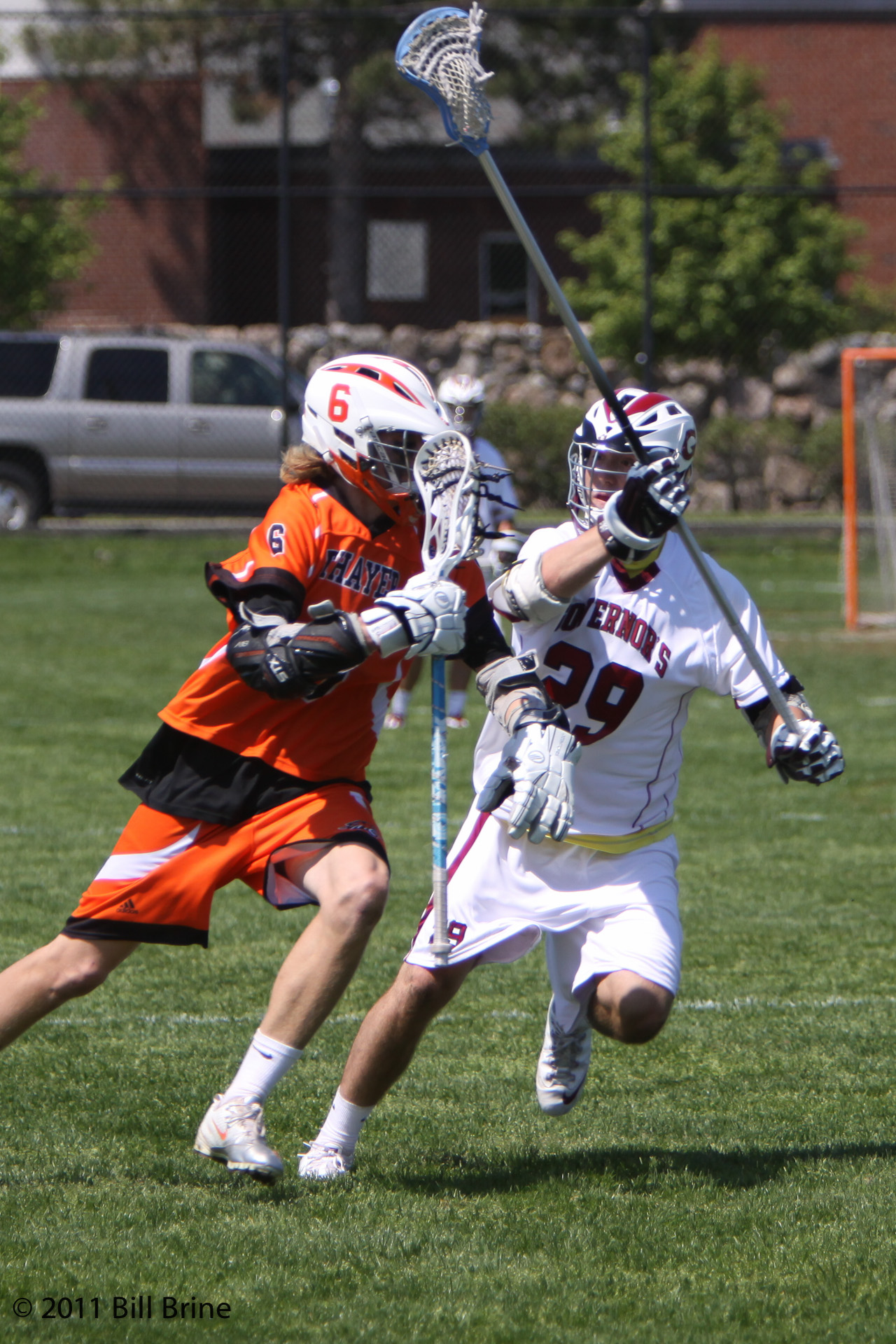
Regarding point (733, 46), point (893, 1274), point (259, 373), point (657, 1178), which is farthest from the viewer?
point (733, 46)

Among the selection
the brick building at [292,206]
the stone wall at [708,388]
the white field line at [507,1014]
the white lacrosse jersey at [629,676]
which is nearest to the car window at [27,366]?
the stone wall at [708,388]

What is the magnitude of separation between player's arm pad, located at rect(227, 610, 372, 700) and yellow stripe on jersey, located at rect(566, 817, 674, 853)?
0.80 meters

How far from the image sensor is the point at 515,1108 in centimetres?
431

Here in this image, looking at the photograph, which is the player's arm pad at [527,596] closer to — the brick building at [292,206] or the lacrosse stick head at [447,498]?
the lacrosse stick head at [447,498]

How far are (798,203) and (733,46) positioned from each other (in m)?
5.75

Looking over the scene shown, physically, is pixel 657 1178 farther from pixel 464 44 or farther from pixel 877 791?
pixel 877 791

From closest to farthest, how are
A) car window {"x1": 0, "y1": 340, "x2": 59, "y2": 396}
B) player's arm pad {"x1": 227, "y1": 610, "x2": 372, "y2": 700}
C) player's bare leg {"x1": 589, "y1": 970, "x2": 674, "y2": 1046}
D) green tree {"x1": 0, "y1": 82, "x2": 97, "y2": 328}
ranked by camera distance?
1. player's arm pad {"x1": 227, "y1": 610, "x2": 372, "y2": 700}
2. player's bare leg {"x1": 589, "y1": 970, "x2": 674, "y2": 1046}
3. car window {"x1": 0, "y1": 340, "x2": 59, "y2": 396}
4. green tree {"x1": 0, "y1": 82, "x2": 97, "y2": 328}

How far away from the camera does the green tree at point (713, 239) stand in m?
22.6

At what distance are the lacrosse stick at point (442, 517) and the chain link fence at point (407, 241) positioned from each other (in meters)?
14.1

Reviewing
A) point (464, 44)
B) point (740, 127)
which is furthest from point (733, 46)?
point (464, 44)

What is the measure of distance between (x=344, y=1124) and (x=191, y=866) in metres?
0.69

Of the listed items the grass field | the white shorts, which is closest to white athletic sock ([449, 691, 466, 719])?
the grass field

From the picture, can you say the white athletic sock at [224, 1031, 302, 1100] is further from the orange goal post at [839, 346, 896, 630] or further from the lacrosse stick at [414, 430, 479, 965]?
the orange goal post at [839, 346, 896, 630]

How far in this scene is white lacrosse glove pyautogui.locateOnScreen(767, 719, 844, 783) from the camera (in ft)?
12.3
